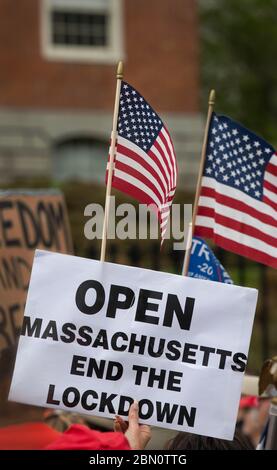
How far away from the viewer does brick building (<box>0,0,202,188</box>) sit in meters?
19.0

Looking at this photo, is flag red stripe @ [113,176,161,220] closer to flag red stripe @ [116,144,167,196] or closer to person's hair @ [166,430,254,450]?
flag red stripe @ [116,144,167,196]

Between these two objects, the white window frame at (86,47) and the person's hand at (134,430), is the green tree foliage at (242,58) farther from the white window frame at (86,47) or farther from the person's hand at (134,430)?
the person's hand at (134,430)

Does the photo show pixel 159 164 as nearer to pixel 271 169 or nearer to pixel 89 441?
pixel 271 169

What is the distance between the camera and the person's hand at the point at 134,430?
10.7ft

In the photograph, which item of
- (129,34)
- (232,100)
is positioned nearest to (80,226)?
(129,34)

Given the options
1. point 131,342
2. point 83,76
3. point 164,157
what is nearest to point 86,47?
point 83,76

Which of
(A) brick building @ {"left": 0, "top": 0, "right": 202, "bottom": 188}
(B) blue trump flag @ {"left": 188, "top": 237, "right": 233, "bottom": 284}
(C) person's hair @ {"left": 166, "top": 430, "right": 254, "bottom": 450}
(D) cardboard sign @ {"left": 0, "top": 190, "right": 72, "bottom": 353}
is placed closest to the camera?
(C) person's hair @ {"left": 166, "top": 430, "right": 254, "bottom": 450}

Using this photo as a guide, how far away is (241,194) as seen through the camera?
393 cm

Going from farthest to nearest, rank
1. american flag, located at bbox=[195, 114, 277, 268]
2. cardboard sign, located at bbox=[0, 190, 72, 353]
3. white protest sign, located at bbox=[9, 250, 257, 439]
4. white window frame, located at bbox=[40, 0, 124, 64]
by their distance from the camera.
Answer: white window frame, located at bbox=[40, 0, 124, 64] → cardboard sign, located at bbox=[0, 190, 72, 353] → american flag, located at bbox=[195, 114, 277, 268] → white protest sign, located at bbox=[9, 250, 257, 439]

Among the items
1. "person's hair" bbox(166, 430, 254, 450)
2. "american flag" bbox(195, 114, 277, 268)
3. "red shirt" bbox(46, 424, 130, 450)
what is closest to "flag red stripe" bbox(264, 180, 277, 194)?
"american flag" bbox(195, 114, 277, 268)

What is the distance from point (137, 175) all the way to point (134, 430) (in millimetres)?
988

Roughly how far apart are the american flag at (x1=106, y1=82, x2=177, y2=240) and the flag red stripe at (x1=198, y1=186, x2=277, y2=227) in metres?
0.14

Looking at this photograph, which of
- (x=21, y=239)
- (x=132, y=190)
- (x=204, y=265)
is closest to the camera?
(x=132, y=190)

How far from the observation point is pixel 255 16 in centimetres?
3141
